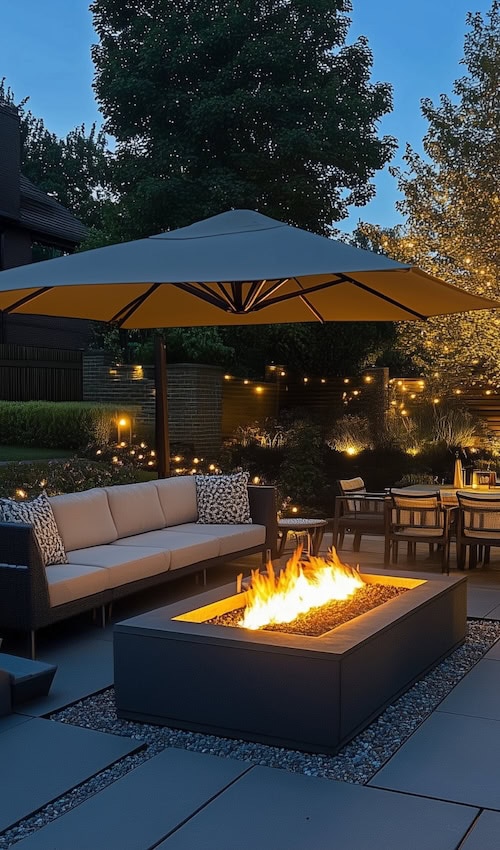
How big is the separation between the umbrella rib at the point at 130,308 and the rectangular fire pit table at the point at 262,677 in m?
3.45

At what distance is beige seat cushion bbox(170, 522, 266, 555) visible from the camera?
302 inches

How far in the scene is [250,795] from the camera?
352 cm

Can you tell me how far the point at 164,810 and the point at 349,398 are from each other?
45.1 feet

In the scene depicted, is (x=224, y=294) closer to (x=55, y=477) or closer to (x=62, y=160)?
(x=55, y=477)

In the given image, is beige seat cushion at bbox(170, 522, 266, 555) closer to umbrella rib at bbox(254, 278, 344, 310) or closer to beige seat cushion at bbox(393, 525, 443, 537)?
beige seat cushion at bbox(393, 525, 443, 537)

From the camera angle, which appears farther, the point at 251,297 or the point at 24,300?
the point at 251,297

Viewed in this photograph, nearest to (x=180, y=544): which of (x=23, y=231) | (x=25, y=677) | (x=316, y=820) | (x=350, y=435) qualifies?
(x=25, y=677)

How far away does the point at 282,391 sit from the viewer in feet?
57.5

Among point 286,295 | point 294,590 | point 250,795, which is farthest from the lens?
point 286,295

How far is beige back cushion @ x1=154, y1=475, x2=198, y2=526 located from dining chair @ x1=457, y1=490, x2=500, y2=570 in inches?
95.3

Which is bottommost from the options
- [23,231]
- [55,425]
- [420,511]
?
[420,511]

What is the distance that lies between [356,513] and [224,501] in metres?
1.65

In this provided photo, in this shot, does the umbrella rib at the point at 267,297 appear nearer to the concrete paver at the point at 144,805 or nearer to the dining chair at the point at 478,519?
the dining chair at the point at 478,519

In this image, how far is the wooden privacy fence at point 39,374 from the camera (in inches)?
651
